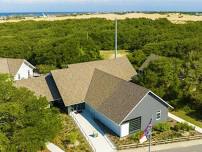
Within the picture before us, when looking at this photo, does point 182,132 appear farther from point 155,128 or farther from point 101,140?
point 101,140

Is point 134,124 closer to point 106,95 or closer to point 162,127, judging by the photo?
point 162,127

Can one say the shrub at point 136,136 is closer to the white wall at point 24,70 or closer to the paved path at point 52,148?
the paved path at point 52,148

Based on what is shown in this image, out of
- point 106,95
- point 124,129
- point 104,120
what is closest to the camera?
point 124,129

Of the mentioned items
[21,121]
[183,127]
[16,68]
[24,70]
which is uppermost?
[21,121]

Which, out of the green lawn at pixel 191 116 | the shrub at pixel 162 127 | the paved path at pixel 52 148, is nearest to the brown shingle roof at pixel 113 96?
the shrub at pixel 162 127

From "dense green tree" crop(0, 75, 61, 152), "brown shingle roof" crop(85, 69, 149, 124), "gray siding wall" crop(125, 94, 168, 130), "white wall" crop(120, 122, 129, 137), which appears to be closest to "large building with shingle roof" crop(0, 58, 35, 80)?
"brown shingle roof" crop(85, 69, 149, 124)

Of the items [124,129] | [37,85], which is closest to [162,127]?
[124,129]

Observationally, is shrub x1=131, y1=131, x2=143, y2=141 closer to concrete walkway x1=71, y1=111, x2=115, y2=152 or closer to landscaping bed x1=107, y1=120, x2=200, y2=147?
landscaping bed x1=107, y1=120, x2=200, y2=147
